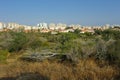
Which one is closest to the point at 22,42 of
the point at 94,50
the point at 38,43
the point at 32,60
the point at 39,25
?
the point at 38,43

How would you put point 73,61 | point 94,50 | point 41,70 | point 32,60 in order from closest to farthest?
point 41,70 < point 73,61 < point 94,50 < point 32,60

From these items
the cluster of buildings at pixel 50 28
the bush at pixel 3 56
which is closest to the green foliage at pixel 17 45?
the bush at pixel 3 56

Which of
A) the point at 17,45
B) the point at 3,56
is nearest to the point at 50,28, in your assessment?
the point at 17,45

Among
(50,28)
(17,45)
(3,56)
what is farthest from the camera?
(50,28)

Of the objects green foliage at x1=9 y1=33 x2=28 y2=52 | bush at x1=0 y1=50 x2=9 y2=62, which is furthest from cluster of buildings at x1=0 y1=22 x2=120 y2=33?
bush at x1=0 y1=50 x2=9 y2=62

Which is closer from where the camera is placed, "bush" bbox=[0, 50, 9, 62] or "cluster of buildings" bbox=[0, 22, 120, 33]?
"bush" bbox=[0, 50, 9, 62]

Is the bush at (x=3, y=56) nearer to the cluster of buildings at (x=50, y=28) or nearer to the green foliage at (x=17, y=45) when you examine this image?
the green foliage at (x=17, y=45)

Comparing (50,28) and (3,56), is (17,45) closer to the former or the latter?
(3,56)

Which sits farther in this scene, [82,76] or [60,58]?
[60,58]

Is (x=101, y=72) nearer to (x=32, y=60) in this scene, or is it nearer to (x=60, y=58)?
(x=60, y=58)

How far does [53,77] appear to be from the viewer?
986cm

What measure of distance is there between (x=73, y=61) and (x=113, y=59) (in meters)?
2.21

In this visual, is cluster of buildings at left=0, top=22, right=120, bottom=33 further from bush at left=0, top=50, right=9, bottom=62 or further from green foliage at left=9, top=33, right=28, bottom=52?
bush at left=0, top=50, right=9, bottom=62

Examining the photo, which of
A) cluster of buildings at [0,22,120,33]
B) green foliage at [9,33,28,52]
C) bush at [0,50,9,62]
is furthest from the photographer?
cluster of buildings at [0,22,120,33]
